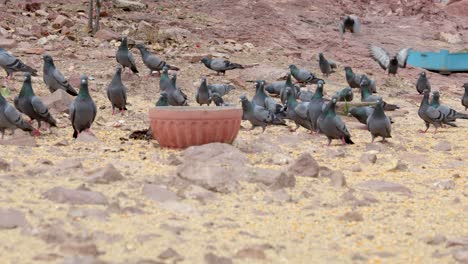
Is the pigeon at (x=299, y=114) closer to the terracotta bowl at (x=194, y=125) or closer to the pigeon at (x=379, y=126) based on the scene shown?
the pigeon at (x=379, y=126)

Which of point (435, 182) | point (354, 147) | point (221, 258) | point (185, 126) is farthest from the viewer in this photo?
point (354, 147)

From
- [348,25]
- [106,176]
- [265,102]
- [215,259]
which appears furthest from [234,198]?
[348,25]

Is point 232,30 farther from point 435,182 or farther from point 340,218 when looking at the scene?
point 340,218

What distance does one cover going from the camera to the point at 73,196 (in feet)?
17.0

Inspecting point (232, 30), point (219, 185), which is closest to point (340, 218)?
point (219, 185)

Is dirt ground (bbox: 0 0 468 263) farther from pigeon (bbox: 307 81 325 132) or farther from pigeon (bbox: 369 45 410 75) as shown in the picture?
pigeon (bbox: 369 45 410 75)

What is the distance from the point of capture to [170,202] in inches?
212

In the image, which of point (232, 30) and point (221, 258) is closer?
point (221, 258)

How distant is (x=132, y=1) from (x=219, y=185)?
1660cm

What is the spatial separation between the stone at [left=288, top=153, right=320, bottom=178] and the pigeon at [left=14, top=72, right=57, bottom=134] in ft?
11.6

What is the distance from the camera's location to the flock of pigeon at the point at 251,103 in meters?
8.91

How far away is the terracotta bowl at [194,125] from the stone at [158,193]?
2.11 m

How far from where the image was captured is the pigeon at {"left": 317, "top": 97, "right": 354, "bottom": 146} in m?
9.38

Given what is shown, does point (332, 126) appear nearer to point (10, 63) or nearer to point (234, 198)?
point (234, 198)
